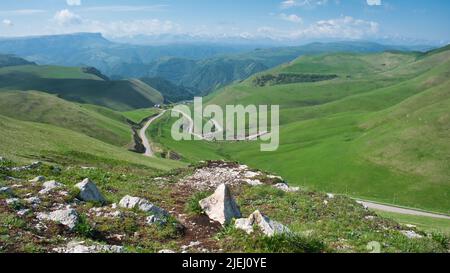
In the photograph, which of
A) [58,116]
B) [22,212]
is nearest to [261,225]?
[22,212]

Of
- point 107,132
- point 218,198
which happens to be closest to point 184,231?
point 218,198

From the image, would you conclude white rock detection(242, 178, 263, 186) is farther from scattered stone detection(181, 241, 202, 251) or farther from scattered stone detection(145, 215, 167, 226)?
scattered stone detection(181, 241, 202, 251)

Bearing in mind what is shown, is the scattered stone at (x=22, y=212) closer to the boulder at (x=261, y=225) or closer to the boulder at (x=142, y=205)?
the boulder at (x=142, y=205)

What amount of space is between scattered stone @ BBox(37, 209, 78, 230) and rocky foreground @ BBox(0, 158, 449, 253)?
41 millimetres

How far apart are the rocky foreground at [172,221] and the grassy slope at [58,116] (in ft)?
404

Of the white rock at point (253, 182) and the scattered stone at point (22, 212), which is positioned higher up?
the scattered stone at point (22, 212)

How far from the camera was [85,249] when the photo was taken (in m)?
14.5

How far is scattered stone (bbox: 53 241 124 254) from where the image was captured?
46.9 feet

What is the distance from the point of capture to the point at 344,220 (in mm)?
24703

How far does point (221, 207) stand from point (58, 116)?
6412 inches

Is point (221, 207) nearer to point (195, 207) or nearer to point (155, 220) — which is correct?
point (195, 207)

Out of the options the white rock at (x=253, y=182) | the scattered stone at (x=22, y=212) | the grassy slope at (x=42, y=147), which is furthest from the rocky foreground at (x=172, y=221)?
the grassy slope at (x=42, y=147)

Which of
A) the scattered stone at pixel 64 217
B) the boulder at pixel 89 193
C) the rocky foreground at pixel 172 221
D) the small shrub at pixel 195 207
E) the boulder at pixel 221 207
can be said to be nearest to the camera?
the rocky foreground at pixel 172 221

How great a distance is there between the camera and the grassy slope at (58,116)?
15188cm
